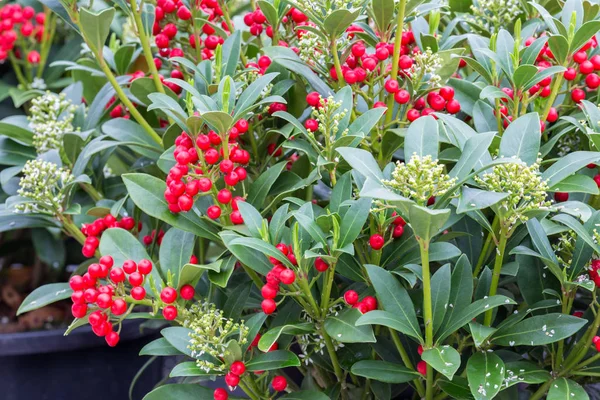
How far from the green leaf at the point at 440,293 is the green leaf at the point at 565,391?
0.17m

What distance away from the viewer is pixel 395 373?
94cm

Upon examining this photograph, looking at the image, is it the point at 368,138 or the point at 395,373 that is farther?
the point at 368,138

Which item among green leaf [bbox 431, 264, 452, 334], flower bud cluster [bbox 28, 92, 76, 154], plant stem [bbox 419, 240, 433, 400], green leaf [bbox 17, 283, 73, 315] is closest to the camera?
plant stem [bbox 419, 240, 433, 400]

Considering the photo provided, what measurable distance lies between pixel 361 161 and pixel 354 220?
86 mm

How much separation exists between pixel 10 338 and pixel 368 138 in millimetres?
1146

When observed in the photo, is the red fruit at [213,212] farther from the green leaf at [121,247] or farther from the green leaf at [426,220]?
the green leaf at [426,220]

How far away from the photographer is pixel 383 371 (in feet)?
3.08

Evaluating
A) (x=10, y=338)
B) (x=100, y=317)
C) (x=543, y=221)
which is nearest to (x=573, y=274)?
(x=543, y=221)

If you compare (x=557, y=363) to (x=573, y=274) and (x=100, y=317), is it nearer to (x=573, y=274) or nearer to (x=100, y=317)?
(x=573, y=274)

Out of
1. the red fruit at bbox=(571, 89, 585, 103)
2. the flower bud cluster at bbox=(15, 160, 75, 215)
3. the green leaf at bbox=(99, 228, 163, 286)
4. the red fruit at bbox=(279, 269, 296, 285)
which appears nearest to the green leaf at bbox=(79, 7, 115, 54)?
the flower bud cluster at bbox=(15, 160, 75, 215)

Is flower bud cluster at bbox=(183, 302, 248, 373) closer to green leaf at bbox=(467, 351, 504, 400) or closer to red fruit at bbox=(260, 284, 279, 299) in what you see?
red fruit at bbox=(260, 284, 279, 299)

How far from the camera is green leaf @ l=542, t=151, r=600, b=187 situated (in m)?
0.82

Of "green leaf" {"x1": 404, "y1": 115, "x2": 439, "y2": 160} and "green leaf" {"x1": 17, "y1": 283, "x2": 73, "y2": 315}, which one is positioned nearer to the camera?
"green leaf" {"x1": 404, "y1": 115, "x2": 439, "y2": 160}

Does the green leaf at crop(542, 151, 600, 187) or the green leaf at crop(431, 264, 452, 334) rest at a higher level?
the green leaf at crop(542, 151, 600, 187)
